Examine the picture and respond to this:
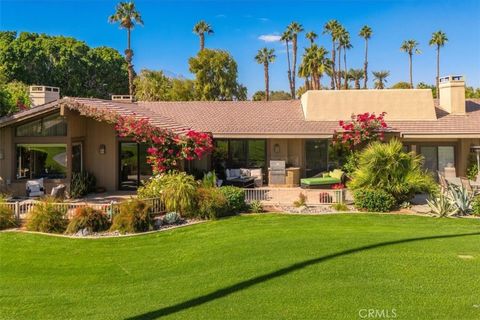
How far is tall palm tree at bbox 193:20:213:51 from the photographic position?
204 ft

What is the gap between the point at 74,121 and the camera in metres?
19.2

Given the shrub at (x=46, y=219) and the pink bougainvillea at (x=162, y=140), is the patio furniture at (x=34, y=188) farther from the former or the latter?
the shrub at (x=46, y=219)

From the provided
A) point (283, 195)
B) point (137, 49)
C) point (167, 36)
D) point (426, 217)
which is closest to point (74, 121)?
point (283, 195)

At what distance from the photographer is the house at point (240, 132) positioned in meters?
18.9

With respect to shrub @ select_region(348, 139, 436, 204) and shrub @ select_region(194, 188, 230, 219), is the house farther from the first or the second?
shrub @ select_region(194, 188, 230, 219)

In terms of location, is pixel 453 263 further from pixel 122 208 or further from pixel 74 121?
pixel 74 121

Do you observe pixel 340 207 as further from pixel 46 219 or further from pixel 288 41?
pixel 288 41

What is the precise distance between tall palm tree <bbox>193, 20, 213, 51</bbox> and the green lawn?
53.3m

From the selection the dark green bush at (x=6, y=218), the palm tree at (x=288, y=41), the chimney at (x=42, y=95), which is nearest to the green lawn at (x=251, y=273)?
the dark green bush at (x=6, y=218)

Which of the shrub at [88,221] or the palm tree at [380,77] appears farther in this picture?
the palm tree at [380,77]

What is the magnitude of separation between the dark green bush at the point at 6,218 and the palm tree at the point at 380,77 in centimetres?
7717

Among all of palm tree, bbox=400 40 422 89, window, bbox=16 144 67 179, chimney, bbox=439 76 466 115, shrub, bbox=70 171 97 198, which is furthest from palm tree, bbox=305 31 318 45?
window, bbox=16 144 67 179

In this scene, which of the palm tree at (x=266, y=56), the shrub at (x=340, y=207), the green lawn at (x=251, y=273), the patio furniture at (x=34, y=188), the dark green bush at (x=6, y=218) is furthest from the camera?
the palm tree at (x=266, y=56)

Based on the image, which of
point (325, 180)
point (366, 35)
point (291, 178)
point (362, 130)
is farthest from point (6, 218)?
point (366, 35)
